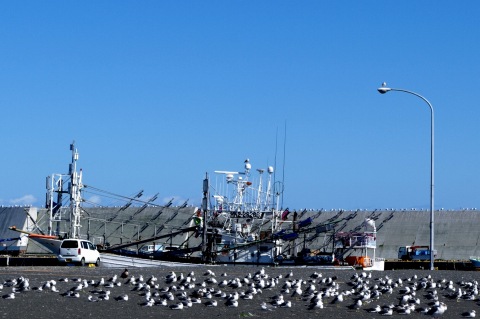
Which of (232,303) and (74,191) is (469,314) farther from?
(74,191)

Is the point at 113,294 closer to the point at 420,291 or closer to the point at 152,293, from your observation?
the point at 152,293

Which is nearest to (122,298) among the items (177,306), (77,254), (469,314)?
(177,306)

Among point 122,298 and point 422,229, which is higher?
point 422,229

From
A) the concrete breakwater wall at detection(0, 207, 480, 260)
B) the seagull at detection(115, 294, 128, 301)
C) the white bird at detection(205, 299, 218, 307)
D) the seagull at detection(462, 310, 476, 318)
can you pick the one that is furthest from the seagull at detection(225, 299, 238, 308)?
the concrete breakwater wall at detection(0, 207, 480, 260)

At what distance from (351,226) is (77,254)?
105 ft

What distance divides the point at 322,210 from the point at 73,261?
34.7 metres

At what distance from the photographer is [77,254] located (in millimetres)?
43094

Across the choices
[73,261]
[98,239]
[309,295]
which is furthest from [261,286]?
[98,239]

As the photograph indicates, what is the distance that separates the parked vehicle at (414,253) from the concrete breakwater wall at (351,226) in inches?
149

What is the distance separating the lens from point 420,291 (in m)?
23.4

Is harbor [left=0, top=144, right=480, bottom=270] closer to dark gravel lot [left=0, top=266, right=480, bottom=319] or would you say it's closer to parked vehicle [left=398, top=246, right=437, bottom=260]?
parked vehicle [left=398, top=246, right=437, bottom=260]

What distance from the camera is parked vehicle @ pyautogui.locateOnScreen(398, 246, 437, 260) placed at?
59.1 metres

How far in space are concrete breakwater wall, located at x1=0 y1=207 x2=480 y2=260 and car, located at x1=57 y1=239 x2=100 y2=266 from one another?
61.3 feet

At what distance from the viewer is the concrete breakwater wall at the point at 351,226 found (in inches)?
2618
